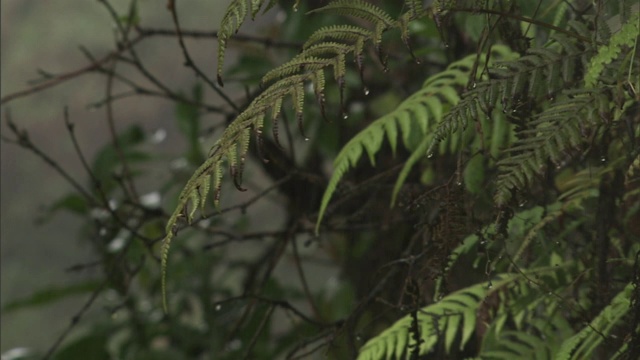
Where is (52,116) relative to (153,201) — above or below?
above

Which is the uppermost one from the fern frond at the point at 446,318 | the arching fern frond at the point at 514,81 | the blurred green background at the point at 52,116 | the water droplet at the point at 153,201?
the blurred green background at the point at 52,116

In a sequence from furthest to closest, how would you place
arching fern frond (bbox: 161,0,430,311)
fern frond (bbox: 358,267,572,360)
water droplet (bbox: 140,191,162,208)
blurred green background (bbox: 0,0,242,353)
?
blurred green background (bbox: 0,0,242,353) → water droplet (bbox: 140,191,162,208) → fern frond (bbox: 358,267,572,360) → arching fern frond (bbox: 161,0,430,311)

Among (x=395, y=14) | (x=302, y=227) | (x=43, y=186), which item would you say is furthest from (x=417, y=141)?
(x=43, y=186)

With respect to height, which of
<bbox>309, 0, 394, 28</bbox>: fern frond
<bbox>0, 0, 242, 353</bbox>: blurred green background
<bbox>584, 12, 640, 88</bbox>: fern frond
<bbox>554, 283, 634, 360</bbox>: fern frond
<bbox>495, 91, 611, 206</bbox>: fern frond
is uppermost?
<bbox>0, 0, 242, 353</bbox>: blurred green background

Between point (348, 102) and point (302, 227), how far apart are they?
2.71 feet

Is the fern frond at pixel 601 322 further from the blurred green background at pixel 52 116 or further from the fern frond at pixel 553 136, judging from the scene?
the blurred green background at pixel 52 116

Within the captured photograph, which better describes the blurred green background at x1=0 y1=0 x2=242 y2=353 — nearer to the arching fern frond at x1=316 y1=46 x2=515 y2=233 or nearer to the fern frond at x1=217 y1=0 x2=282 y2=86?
the arching fern frond at x1=316 y1=46 x2=515 y2=233

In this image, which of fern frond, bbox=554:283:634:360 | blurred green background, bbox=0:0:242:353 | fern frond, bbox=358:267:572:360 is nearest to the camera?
fern frond, bbox=554:283:634:360

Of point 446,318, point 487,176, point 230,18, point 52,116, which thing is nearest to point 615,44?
point 230,18

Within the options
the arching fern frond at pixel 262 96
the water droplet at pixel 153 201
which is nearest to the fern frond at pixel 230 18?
the arching fern frond at pixel 262 96

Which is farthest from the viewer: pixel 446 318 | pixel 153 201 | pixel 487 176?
pixel 153 201

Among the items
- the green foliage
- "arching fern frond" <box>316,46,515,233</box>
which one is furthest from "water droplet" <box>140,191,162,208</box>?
"arching fern frond" <box>316,46,515,233</box>

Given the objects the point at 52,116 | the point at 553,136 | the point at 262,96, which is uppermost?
the point at 52,116

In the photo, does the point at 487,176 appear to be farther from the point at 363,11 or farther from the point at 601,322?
the point at 363,11
